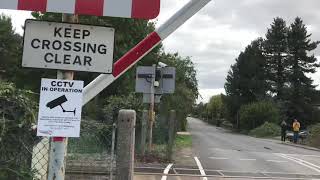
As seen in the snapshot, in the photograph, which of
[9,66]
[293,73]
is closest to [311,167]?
[9,66]

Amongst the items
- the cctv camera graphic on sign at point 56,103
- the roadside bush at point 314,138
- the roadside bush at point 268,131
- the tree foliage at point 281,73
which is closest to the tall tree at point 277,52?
the tree foliage at point 281,73

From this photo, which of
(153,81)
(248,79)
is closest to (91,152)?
(153,81)

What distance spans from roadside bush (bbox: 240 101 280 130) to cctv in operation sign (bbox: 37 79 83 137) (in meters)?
79.5

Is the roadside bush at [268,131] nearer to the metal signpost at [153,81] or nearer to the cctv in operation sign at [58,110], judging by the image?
the metal signpost at [153,81]

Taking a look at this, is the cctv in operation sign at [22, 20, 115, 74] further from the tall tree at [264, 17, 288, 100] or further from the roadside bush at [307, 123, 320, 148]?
the tall tree at [264, 17, 288, 100]

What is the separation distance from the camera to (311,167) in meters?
18.4

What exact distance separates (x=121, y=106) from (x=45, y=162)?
13627 millimetres

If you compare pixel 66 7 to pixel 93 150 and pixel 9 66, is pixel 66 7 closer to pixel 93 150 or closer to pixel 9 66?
pixel 93 150

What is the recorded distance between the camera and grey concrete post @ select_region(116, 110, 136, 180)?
4.95 m

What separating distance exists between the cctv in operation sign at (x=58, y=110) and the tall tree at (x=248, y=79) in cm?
8893

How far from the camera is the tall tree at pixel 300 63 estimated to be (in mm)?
87750

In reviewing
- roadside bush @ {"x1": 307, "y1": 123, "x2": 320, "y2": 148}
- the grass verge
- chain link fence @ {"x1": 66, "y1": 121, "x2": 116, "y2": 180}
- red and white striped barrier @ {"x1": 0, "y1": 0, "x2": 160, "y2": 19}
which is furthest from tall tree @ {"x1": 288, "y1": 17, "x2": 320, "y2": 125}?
red and white striped barrier @ {"x1": 0, "y1": 0, "x2": 160, "y2": 19}

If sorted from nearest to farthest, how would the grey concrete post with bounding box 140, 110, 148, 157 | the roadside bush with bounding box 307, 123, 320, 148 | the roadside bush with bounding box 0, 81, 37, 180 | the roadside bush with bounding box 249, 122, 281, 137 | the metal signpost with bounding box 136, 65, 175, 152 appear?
1. the roadside bush with bounding box 0, 81, 37, 180
2. the grey concrete post with bounding box 140, 110, 148, 157
3. the metal signpost with bounding box 136, 65, 175, 152
4. the roadside bush with bounding box 307, 123, 320, 148
5. the roadside bush with bounding box 249, 122, 281, 137

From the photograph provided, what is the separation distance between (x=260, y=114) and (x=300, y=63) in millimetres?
14162
